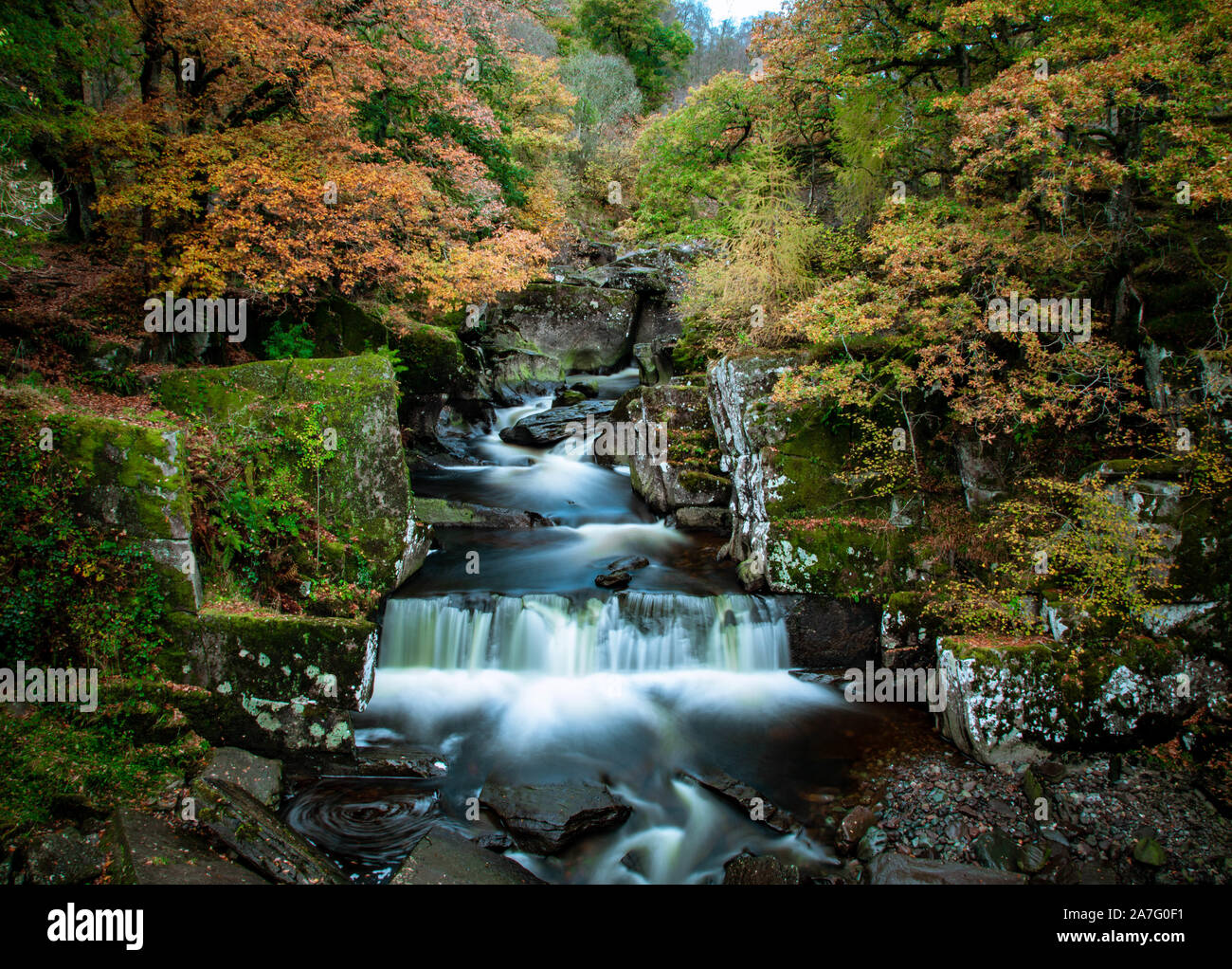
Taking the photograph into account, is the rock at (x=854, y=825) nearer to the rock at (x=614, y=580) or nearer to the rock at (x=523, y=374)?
the rock at (x=614, y=580)

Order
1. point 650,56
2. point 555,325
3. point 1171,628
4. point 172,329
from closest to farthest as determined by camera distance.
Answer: point 1171,628 → point 172,329 → point 555,325 → point 650,56

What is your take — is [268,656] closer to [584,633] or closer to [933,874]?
[584,633]

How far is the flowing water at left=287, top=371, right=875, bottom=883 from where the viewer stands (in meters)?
6.01

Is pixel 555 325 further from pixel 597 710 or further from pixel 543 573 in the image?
pixel 597 710

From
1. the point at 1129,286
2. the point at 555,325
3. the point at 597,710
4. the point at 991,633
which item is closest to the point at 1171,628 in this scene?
the point at 991,633

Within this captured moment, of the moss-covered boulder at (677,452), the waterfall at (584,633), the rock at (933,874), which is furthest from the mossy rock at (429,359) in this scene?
the rock at (933,874)

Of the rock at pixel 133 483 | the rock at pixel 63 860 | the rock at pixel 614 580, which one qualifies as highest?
the rock at pixel 133 483

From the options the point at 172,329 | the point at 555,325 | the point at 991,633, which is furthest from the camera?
the point at 555,325

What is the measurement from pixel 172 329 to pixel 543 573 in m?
7.09

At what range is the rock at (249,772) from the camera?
5.77 m

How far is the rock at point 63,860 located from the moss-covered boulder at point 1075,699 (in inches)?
330

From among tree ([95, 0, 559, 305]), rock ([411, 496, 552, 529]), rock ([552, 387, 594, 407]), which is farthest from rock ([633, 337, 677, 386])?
rock ([411, 496, 552, 529])

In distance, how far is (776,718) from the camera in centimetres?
782

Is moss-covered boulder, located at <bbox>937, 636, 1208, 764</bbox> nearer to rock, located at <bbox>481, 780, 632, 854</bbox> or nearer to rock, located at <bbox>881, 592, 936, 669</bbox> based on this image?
rock, located at <bbox>881, 592, 936, 669</bbox>
